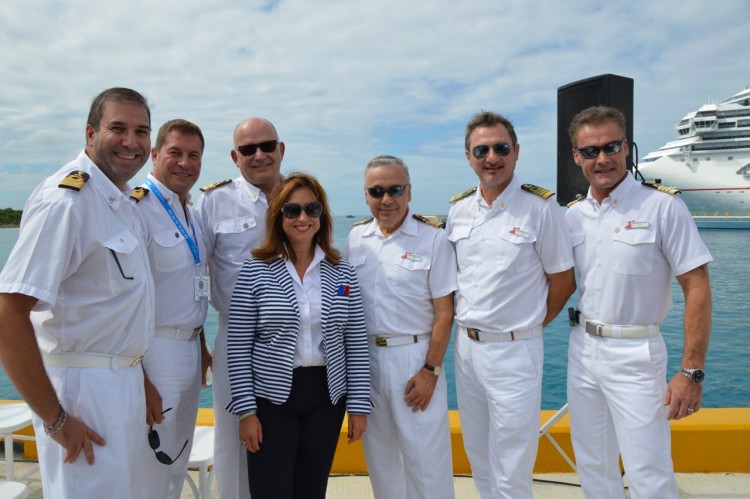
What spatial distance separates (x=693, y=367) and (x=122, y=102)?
8.88 feet

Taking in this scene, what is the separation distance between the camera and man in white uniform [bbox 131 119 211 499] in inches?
94.8

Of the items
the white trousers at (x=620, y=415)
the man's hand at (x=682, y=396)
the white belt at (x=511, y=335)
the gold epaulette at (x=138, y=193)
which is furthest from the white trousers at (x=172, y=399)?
the man's hand at (x=682, y=396)

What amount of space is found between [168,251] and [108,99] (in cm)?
75

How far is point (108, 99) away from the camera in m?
2.03

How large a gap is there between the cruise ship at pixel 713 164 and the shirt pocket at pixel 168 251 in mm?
48401

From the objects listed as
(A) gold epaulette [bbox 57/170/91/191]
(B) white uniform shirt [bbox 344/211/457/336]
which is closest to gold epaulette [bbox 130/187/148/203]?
(A) gold epaulette [bbox 57/170/91/191]

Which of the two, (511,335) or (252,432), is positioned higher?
(511,335)

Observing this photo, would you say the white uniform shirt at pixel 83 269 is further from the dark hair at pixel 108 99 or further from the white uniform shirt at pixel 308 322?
the white uniform shirt at pixel 308 322

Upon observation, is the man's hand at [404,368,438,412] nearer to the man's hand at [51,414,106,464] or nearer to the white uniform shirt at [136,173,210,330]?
the white uniform shirt at [136,173,210,330]

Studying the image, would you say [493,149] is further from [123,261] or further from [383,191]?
[123,261]

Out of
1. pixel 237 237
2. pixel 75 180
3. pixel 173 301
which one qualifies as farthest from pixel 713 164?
pixel 75 180

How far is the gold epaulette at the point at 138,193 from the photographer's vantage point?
8.08 feet

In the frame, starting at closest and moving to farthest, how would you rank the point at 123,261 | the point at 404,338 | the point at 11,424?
the point at 123,261
the point at 404,338
the point at 11,424

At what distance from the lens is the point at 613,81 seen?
3.66 metres
